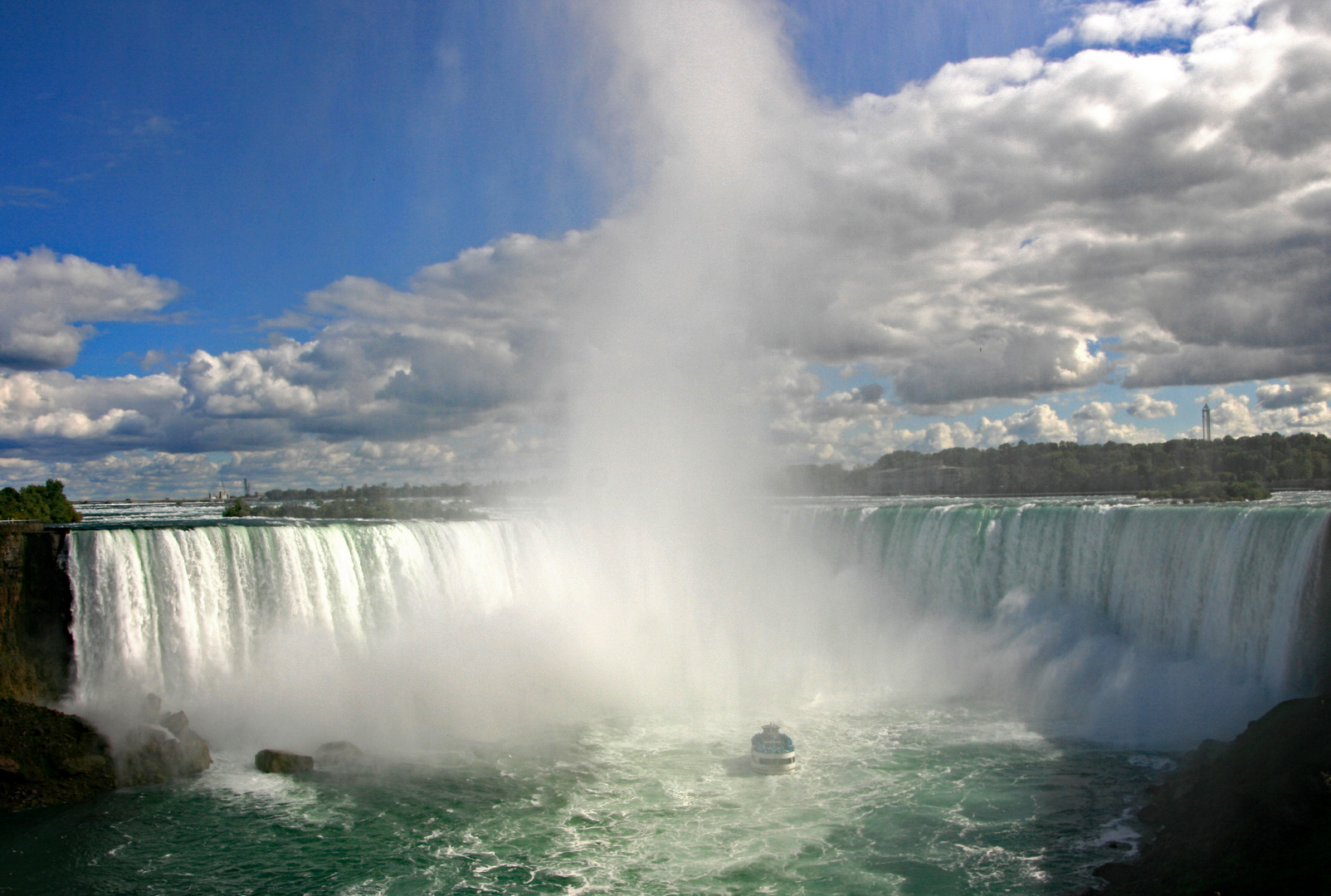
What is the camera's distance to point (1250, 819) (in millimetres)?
11734

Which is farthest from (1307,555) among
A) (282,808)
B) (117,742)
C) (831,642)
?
(117,742)

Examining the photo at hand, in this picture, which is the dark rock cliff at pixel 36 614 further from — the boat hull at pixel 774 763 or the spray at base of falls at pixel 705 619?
the boat hull at pixel 774 763

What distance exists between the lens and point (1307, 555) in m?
17.9

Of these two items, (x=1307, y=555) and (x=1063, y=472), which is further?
(x=1063, y=472)

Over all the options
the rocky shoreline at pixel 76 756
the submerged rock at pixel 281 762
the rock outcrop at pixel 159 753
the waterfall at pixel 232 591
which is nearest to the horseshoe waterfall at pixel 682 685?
the waterfall at pixel 232 591

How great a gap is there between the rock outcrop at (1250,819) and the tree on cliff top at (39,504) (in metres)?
40.8

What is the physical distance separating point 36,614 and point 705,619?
63.5 ft

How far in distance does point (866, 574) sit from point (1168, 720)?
492 inches

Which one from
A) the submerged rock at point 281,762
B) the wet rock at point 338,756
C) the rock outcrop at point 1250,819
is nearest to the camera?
the rock outcrop at point 1250,819

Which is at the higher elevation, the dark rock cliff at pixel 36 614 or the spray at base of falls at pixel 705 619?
the dark rock cliff at pixel 36 614

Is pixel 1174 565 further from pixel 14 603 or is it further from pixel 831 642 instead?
pixel 14 603

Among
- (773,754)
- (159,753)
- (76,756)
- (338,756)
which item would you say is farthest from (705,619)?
(76,756)

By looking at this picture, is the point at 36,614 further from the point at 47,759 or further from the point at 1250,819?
the point at 1250,819

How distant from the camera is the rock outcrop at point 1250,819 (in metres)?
10.3
